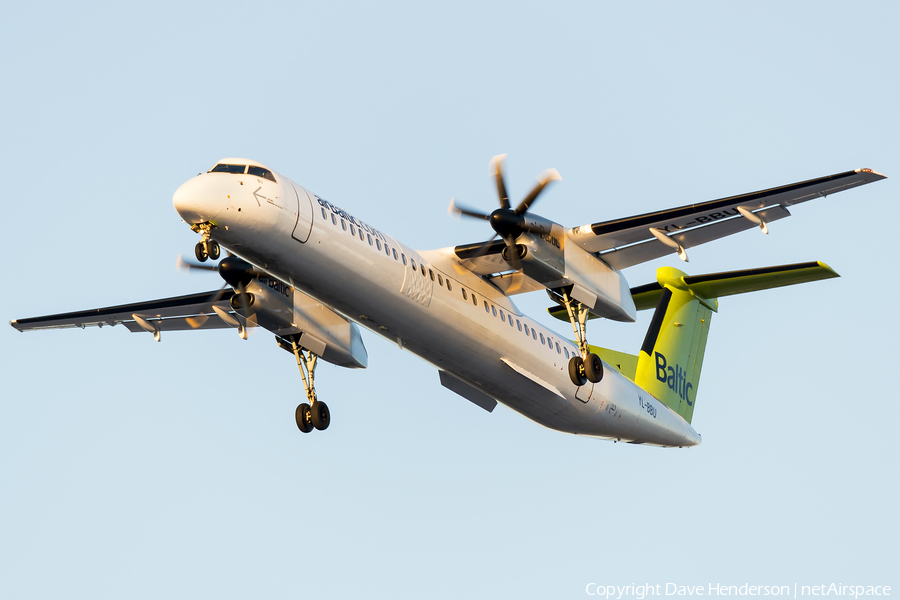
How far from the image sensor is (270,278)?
1794 cm

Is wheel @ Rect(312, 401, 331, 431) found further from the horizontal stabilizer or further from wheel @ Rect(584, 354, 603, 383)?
the horizontal stabilizer

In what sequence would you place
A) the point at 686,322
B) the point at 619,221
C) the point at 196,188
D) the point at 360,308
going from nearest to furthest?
the point at 196,188, the point at 360,308, the point at 619,221, the point at 686,322

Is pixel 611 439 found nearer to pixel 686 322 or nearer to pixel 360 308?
pixel 686 322

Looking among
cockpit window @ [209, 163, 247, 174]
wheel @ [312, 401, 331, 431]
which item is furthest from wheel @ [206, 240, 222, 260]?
wheel @ [312, 401, 331, 431]

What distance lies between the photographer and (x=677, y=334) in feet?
73.8

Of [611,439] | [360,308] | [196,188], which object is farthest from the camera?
[611,439]

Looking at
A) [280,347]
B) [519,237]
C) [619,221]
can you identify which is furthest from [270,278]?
[619,221]

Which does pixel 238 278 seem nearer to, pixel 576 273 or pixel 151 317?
pixel 151 317

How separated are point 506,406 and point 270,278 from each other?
4.82 m

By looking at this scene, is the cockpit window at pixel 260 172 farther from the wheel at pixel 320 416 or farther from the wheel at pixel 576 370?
the wheel at pixel 576 370

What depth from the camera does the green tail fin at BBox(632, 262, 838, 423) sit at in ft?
70.3

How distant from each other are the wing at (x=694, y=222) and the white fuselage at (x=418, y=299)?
1896mm

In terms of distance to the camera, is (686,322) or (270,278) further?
(686,322)

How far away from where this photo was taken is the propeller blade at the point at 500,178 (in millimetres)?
17375
